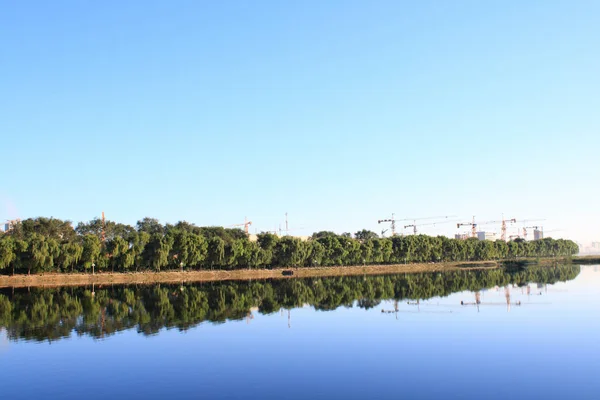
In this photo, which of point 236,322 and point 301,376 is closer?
point 301,376

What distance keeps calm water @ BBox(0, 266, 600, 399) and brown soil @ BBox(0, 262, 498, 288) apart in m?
21.7

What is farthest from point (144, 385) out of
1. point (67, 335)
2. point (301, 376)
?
point (67, 335)

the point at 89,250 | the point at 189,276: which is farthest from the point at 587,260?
the point at 89,250

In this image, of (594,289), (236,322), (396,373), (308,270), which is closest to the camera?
(396,373)

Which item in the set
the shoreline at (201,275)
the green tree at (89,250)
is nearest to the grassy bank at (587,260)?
the shoreline at (201,275)

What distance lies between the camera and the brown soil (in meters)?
71.9

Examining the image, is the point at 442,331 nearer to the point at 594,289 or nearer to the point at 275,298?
the point at 275,298

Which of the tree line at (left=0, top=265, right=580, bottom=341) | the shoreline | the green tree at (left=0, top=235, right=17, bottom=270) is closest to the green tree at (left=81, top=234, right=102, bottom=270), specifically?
the shoreline

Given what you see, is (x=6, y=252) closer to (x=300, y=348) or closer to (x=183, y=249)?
(x=183, y=249)

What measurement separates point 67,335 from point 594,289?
55056mm

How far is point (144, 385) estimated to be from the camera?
69.2 feet

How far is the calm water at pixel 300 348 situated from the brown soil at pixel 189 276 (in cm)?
2174

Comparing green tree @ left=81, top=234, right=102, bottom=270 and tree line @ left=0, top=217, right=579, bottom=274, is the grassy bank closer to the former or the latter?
tree line @ left=0, top=217, right=579, bottom=274

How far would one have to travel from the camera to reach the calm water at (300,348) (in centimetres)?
2033
